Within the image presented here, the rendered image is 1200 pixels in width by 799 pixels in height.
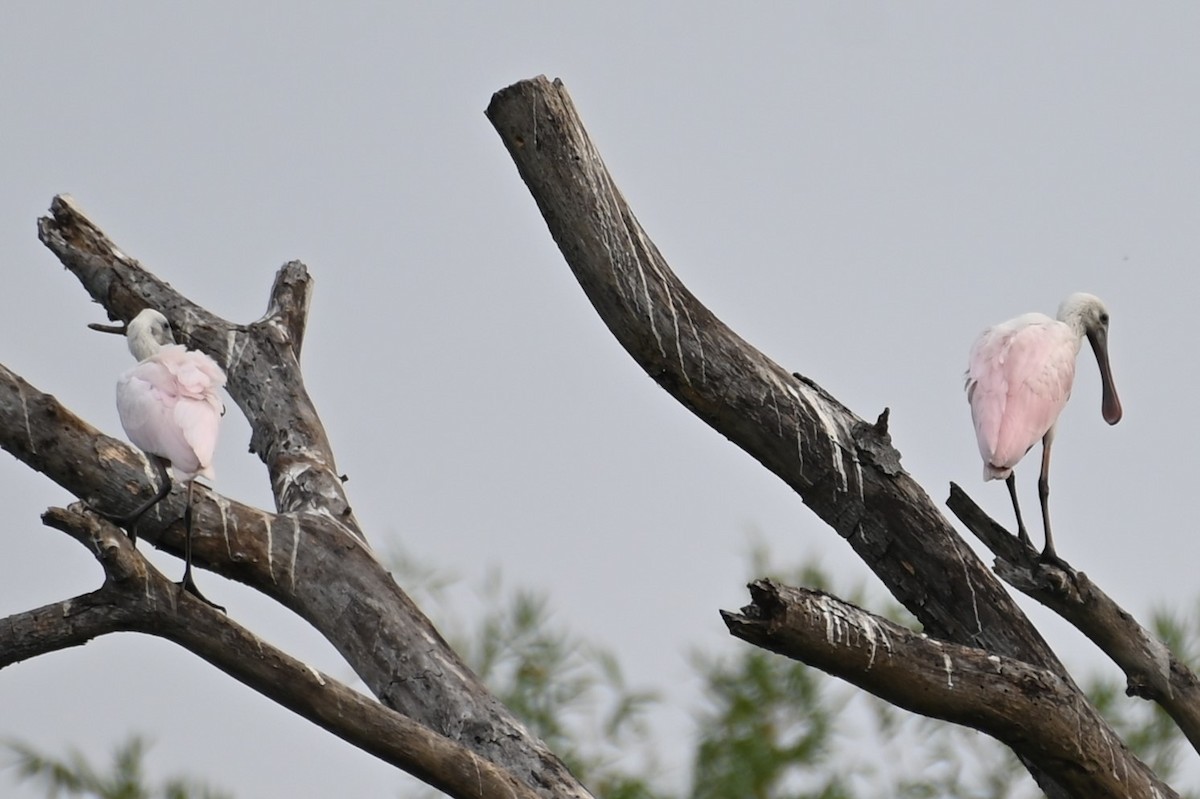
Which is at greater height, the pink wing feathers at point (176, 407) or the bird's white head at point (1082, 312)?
the bird's white head at point (1082, 312)

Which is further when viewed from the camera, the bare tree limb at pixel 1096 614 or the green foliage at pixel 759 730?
the green foliage at pixel 759 730

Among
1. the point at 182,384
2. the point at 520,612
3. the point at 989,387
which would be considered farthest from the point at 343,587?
the point at 520,612

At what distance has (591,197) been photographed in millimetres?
4000

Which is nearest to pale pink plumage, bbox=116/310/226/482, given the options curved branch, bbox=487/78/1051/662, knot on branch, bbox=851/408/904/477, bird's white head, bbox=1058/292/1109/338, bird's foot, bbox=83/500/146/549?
bird's foot, bbox=83/500/146/549

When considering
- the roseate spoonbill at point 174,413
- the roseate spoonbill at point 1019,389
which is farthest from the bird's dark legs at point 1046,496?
the roseate spoonbill at point 174,413

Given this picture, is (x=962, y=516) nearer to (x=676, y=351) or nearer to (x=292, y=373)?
(x=676, y=351)

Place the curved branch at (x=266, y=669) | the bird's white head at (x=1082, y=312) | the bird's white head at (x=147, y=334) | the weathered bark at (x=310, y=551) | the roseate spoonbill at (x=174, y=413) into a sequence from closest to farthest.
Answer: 1. the curved branch at (x=266, y=669)
2. the weathered bark at (x=310, y=551)
3. the roseate spoonbill at (x=174, y=413)
4. the bird's white head at (x=147, y=334)
5. the bird's white head at (x=1082, y=312)

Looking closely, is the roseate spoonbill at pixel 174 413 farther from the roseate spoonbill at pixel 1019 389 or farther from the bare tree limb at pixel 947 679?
the roseate spoonbill at pixel 1019 389

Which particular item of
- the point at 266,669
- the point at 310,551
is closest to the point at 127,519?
the point at 310,551

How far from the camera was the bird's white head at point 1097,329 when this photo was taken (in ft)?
21.0

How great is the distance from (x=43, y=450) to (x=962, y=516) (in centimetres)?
265

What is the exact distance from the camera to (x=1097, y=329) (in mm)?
6520

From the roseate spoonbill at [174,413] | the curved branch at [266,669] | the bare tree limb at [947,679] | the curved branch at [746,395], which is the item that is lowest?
A: the curved branch at [266,669]

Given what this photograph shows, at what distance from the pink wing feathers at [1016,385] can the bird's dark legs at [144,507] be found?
8.71 feet
